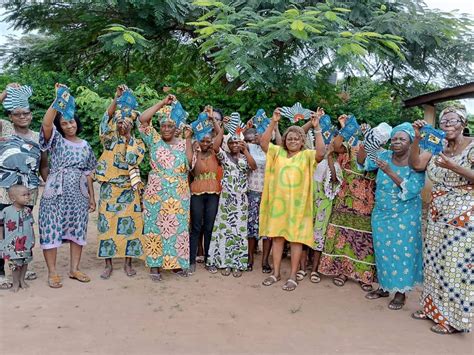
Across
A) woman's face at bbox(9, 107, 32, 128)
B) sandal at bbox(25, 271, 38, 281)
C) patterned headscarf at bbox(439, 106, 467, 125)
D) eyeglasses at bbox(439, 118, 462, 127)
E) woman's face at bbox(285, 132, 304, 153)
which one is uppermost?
patterned headscarf at bbox(439, 106, 467, 125)

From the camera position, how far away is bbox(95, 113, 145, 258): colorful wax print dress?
4289 mm

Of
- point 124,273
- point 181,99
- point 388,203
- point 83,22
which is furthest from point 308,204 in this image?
point 83,22

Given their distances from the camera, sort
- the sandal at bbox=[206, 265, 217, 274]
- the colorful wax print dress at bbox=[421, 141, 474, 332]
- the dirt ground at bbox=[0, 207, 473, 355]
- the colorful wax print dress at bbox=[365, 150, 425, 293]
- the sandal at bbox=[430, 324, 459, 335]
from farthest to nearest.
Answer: the sandal at bbox=[206, 265, 217, 274] → the colorful wax print dress at bbox=[365, 150, 425, 293] → the sandal at bbox=[430, 324, 459, 335] → the colorful wax print dress at bbox=[421, 141, 474, 332] → the dirt ground at bbox=[0, 207, 473, 355]

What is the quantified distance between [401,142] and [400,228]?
759 mm

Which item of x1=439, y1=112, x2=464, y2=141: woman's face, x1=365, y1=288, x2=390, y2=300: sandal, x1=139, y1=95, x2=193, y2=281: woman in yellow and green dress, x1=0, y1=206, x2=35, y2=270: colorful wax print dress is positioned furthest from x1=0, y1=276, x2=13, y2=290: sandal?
x1=439, y1=112, x2=464, y2=141: woman's face

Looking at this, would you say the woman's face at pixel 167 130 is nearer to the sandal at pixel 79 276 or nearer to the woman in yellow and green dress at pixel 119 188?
the woman in yellow and green dress at pixel 119 188

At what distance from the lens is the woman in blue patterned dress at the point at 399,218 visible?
3.71 m

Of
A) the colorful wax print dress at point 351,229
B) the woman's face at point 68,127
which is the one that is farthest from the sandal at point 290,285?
the woman's face at point 68,127

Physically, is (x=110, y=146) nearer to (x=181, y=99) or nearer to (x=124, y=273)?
(x=124, y=273)

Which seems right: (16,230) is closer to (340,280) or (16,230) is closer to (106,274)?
(106,274)

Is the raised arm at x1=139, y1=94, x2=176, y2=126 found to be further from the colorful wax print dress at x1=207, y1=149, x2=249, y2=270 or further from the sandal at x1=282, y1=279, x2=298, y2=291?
the sandal at x1=282, y1=279, x2=298, y2=291

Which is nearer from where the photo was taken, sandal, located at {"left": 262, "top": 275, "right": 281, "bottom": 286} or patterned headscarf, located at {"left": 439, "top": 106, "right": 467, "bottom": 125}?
patterned headscarf, located at {"left": 439, "top": 106, "right": 467, "bottom": 125}

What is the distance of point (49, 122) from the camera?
3791 millimetres

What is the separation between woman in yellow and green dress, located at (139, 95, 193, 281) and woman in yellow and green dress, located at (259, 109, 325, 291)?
93 centimetres
